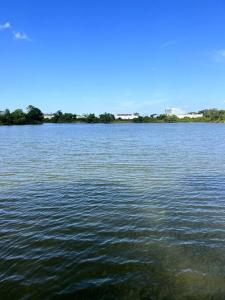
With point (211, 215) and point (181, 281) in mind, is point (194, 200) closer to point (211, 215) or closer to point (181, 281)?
point (211, 215)

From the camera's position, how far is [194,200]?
20.5 metres

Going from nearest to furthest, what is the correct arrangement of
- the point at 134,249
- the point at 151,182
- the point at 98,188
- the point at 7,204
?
the point at 134,249, the point at 7,204, the point at 98,188, the point at 151,182

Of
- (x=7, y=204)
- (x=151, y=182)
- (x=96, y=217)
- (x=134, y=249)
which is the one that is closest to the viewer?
(x=134, y=249)

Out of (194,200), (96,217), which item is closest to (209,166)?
(194,200)

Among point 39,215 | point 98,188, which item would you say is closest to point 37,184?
point 98,188

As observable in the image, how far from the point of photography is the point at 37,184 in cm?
A: 2569

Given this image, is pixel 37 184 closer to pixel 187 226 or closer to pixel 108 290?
pixel 187 226

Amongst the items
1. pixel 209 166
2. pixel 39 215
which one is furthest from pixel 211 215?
pixel 209 166

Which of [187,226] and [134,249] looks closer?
[134,249]

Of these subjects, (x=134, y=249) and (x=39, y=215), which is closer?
(x=134, y=249)

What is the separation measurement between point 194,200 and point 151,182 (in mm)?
5982

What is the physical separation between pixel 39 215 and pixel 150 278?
839 centimetres

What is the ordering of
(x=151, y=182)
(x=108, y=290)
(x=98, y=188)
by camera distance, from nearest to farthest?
(x=108, y=290) → (x=98, y=188) → (x=151, y=182)

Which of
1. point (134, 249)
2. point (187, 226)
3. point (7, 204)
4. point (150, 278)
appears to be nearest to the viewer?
point (150, 278)
